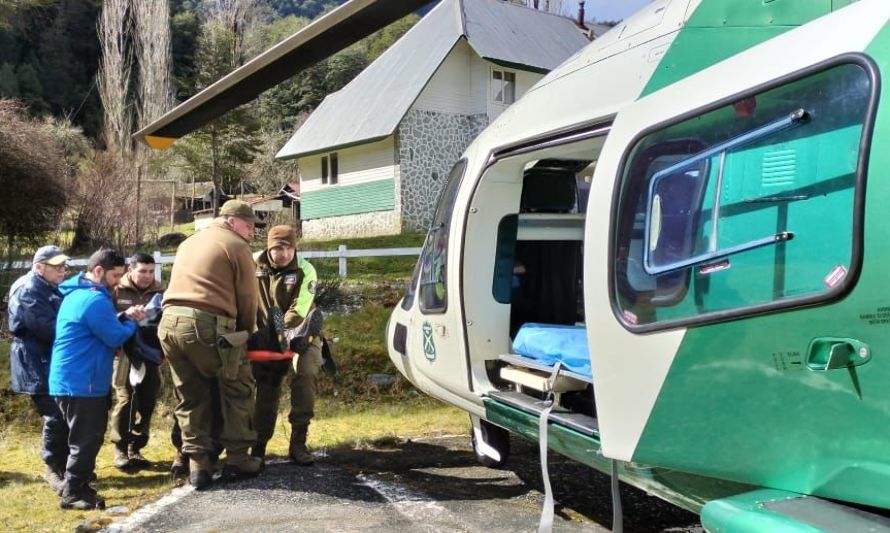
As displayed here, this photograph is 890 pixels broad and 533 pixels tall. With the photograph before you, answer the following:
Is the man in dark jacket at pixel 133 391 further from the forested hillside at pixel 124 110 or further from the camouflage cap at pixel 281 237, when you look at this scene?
the forested hillside at pixel 124 110

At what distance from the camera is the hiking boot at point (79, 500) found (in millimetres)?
5203

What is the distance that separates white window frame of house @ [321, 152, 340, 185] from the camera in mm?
27906

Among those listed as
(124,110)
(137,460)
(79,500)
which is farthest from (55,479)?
(124,110)

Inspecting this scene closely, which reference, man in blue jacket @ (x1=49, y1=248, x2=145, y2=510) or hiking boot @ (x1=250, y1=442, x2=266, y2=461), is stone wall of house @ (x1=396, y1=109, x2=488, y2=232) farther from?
man in blue jacket @ (x1=49, y1=248, x2=145, y2=510)

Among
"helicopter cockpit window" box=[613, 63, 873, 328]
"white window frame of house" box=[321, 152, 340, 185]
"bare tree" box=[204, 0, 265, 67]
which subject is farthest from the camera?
"bare tree" box=[204, 0, 265, 67]

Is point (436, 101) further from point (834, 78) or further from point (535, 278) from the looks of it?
point (834, 78)

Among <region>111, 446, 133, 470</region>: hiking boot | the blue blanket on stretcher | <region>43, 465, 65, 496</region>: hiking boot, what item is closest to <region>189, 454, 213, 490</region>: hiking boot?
<region>43, 465, 65, 496</region>: hiking boot

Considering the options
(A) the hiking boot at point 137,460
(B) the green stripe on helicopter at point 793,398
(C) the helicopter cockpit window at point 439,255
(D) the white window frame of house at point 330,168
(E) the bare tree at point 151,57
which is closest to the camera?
(B) the green stripe on helicopter at point 793,398

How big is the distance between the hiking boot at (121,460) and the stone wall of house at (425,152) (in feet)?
61.3

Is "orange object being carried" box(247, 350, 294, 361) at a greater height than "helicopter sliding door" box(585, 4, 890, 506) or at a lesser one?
lesser

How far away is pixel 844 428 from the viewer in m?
2.53

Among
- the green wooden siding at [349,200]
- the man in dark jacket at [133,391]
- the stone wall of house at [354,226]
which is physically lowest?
the man in dark jacket at [133,391]

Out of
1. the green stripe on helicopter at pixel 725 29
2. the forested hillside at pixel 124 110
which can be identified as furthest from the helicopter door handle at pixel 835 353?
the forested hillside at pixel 124 110

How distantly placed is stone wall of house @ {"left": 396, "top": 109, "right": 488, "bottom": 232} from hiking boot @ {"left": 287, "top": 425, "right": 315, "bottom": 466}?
736 inches
